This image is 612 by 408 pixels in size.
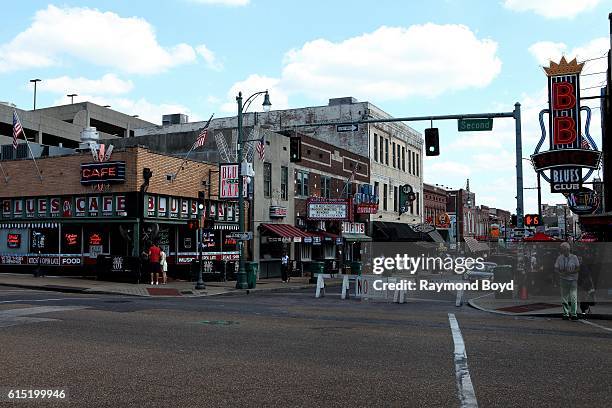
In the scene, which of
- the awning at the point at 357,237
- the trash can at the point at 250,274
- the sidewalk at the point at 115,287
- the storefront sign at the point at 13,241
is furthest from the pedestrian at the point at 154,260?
the awning at the point at 357,237

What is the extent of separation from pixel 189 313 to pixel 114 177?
49.2 ft

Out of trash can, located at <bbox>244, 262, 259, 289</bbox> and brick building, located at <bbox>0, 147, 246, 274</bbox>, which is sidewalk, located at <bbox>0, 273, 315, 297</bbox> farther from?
brick building, located at <bbox>0, 147, 246, 274</bbox>

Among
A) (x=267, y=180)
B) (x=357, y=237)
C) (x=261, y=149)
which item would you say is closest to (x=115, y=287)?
(x=261, y=149)

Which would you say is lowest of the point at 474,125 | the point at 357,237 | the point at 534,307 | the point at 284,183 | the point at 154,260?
the point at 534,307

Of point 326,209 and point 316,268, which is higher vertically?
point 326,209

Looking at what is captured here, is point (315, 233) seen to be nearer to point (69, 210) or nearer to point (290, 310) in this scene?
point (69, 210)

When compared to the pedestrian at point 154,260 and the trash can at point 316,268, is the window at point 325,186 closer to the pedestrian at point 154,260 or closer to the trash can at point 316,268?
the trash can at point 316,268

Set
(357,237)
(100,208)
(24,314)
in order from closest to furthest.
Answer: (24,314) < (100,208) < (357,237)

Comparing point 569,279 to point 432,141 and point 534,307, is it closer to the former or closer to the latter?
point 534,307

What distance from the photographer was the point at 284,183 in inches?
1551

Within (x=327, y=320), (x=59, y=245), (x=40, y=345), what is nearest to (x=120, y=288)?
(x=59, y=245)

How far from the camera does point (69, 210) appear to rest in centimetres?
3020

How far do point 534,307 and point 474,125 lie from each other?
6909mm

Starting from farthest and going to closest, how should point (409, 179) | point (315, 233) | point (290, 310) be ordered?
point (409, 179) → point (315, 233) → point (290, 310)
